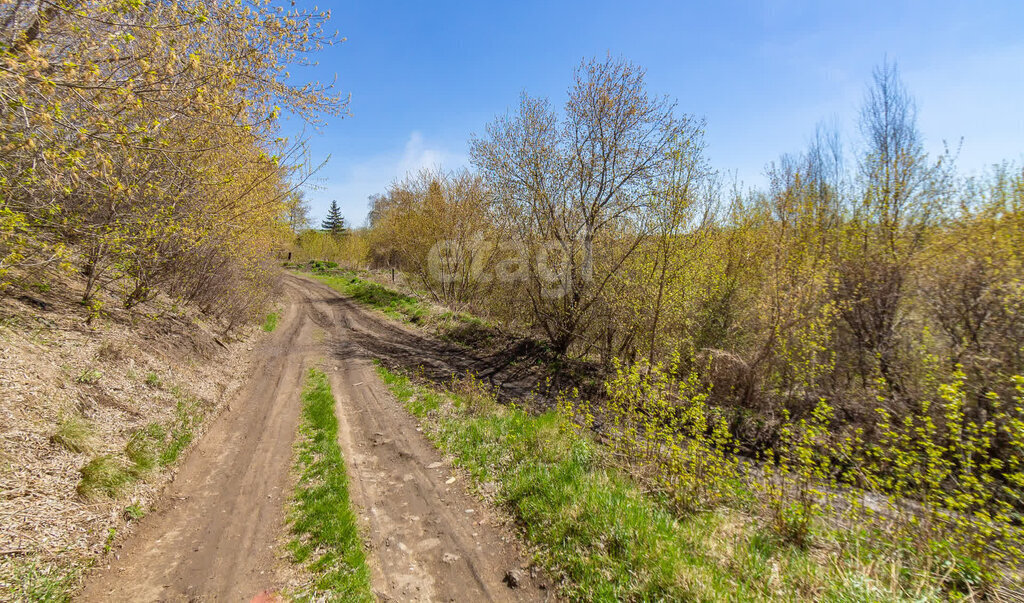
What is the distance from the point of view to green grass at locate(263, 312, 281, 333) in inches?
642

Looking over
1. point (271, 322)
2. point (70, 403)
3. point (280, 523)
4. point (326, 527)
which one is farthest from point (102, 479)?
point (271, 322)

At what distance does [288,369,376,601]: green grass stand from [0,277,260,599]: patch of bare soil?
1798 mm

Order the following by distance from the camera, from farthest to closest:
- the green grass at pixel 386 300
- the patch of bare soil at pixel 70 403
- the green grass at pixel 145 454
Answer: the green grass at pixel 386 300, the green grass at pixel 145 454, the patch of bare soil at pixel 70 403

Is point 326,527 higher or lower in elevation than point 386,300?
lower

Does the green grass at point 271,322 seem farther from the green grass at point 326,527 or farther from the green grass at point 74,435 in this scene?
the green grass at point 74,435

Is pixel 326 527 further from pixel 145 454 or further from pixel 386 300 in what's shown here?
→ pixel 386 300

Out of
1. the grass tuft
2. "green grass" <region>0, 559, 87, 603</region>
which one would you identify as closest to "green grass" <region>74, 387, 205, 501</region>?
the grass tuft

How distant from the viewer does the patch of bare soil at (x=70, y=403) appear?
3.59m

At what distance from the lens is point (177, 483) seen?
Result: 5297 millimetres

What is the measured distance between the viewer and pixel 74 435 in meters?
4.61

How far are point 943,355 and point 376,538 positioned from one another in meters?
10.4

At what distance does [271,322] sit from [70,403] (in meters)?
13.2

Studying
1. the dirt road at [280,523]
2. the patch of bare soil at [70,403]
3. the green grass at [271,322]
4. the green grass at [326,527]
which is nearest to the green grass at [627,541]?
the dirt road at [280,523]

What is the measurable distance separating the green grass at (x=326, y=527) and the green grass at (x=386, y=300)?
41.6 ft
